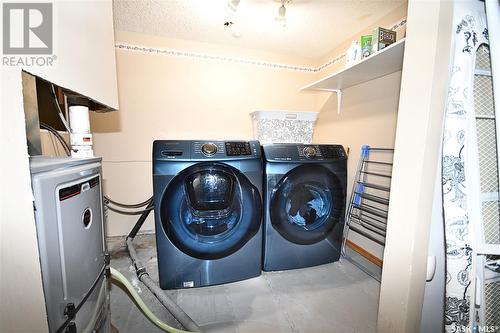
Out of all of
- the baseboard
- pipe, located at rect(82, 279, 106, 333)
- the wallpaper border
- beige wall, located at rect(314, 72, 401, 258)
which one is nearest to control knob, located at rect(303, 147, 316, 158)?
beige wall, located at rect(314, 72, 401, 258)

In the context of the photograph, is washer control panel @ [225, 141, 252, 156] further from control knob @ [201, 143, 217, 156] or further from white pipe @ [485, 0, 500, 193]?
white pipe @ [485, 0, 500, 193]

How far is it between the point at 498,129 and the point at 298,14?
1539 mm

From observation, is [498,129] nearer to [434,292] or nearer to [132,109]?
[434,292]

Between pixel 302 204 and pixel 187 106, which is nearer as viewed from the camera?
pixel 302 204

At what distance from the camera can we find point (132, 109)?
211cm

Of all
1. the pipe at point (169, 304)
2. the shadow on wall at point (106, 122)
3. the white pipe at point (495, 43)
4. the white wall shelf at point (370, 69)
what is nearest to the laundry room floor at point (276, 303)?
the pipe at point (169, 304)

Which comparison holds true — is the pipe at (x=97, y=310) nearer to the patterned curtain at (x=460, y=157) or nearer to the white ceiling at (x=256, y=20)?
the patterned curtain at (x=460, y=157)

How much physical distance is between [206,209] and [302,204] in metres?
0.73

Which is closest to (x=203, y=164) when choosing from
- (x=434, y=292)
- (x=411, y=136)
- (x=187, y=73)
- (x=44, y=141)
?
(x=44, y=141)

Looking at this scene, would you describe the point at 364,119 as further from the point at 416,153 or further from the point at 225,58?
the point at 225,58

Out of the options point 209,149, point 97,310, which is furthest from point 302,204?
point 97,310

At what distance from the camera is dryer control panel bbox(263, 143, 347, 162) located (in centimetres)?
150

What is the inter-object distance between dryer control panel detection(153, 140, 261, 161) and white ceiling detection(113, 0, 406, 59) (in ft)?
3.47

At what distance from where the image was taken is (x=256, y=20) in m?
1.78
